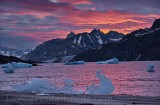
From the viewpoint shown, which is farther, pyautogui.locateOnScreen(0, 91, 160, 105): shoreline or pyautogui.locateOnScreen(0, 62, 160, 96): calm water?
pyautogui.locateOnScreen(0, 62, 160, 96): calm water

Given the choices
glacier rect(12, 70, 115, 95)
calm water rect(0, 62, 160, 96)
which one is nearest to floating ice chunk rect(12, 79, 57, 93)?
glacier rect(12, 70, 115, 95)

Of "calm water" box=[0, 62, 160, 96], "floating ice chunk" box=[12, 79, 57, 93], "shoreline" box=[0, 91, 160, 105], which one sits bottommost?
"calm water" box=[0, 62, 160, 96]

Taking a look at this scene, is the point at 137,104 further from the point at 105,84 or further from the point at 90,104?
the point at 105,84

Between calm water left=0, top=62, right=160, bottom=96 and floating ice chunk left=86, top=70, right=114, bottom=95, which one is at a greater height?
floating ice chunk left=86, top=70, right=114, bottom=95

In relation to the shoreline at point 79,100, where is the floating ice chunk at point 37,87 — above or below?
below

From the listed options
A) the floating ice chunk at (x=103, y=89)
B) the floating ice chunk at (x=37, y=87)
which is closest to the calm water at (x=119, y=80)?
the floating ice chunk at (x=103, y=89)

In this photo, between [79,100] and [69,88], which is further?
[69,88]

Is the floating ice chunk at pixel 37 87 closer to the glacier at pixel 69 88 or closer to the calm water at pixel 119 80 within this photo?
the glacier at pixel 69 88

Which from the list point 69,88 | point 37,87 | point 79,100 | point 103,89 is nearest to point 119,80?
point 69,88

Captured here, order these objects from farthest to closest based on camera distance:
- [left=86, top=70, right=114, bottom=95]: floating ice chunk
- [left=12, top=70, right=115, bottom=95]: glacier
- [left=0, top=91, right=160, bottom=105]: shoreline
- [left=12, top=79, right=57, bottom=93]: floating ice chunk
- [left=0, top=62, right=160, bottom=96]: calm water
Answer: [left=0, top=62, right=160, bottom=96]: calm water < [left=12, top=79, right=57, bottom=93]: floating ice chunk < [left=12, top=70, right=115, bottom=95]: glacier < [left=86, top=70, right=114, bottom=95]: floating ice chunk < [left=0, top=91, right=160, bottom=105]: shoreline

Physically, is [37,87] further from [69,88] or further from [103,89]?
[103,89]

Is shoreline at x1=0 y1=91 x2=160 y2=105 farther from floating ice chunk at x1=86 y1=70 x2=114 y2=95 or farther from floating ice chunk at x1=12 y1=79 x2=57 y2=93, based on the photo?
floating ice chunk at x1=12 y1=79 x2=57 y2=93

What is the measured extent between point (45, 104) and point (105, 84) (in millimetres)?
13830

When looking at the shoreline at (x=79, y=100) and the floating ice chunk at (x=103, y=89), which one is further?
the floating ice chunk at (x=103, y=89)
